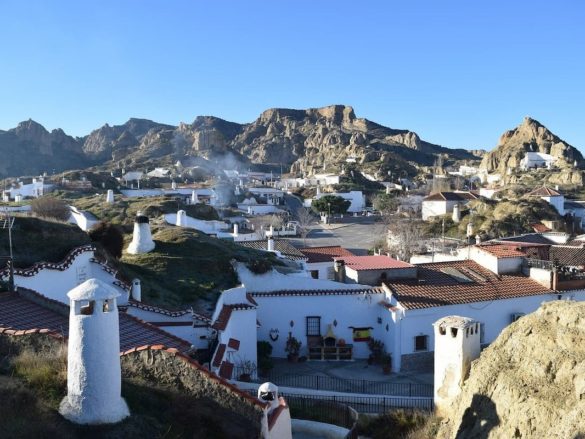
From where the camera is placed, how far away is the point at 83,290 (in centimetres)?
748

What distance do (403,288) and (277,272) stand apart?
4611mm

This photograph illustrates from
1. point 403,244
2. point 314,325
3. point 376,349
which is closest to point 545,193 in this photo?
point 403,244

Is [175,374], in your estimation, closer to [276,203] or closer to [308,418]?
[308,418]

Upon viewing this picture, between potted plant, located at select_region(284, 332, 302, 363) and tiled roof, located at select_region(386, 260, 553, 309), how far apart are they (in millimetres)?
3832

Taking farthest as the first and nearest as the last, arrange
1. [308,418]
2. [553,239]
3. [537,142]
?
[537,142]
[553,239]
[308,418]

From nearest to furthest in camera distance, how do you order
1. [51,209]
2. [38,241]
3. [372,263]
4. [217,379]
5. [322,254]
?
[217,379] → [38,241] → [372,263] → [322,254] → [51,209]

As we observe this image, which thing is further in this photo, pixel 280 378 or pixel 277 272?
pixel 277 272

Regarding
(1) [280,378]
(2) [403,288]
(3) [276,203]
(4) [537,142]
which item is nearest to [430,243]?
(2) [403,288]

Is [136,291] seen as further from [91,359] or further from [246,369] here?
[91,359]

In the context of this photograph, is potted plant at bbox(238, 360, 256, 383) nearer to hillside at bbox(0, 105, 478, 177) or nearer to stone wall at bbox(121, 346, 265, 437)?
stone wall at bbox(121, 346, 265, 437)

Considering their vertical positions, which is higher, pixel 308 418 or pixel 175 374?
pixel 175 374

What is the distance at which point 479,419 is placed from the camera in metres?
10.4

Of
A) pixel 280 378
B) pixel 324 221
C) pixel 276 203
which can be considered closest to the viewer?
pixel 280 378

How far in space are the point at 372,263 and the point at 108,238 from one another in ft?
35.6
